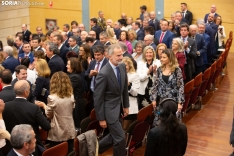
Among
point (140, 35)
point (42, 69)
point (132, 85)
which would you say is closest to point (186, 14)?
point (140, 35)

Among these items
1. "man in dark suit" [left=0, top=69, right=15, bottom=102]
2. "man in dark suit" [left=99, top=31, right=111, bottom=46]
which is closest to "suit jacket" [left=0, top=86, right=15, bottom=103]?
"man in dark suit" [left=0, top=69, right=15, bottom=102]

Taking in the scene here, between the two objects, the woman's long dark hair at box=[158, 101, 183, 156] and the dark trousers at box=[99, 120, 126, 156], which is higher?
the woman's long dark hair at box=[158, 101, 183, 156]

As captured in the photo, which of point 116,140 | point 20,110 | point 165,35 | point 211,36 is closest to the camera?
point 20,110

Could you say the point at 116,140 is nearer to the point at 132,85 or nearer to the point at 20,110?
the point at 132,85

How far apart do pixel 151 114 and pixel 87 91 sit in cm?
163

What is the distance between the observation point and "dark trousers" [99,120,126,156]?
5043 mm

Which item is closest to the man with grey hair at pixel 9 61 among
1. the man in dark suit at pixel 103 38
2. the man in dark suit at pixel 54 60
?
the man in dark suit at pixel 54 60

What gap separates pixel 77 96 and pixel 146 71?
4.00 ft

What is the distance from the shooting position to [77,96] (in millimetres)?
6340

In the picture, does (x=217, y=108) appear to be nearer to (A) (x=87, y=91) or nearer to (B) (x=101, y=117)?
(A) (x=87, y=91)

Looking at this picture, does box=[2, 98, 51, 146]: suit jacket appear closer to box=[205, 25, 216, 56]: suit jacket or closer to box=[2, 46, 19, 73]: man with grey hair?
box=[2, 46, 19, 73]: man with grey hair

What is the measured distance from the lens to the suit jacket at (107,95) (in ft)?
16.2

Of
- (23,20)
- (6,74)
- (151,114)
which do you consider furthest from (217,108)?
(23,20)

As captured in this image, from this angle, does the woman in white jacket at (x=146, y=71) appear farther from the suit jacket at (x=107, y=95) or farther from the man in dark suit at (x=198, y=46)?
the man in dark suit at (x=198, y=46)
